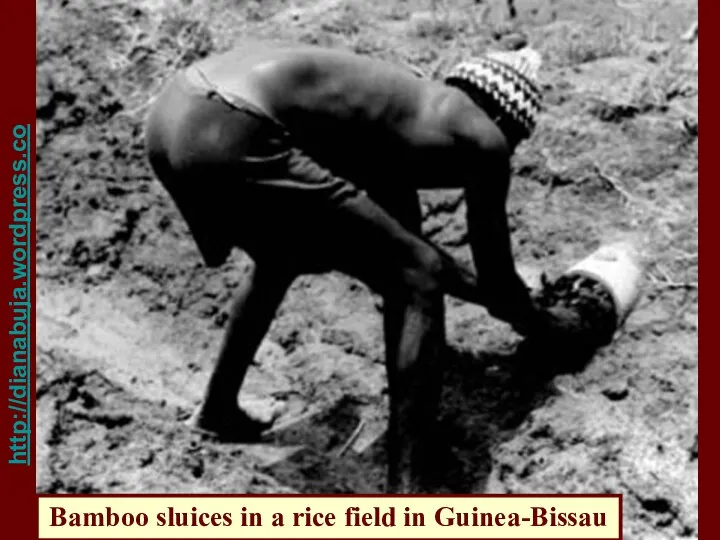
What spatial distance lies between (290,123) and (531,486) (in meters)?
1.18

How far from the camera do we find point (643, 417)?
363cm

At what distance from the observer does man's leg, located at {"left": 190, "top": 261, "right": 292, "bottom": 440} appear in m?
3.68

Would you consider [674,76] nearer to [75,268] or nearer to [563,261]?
[563,261]

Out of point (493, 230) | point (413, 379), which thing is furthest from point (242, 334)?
point (493, 230)

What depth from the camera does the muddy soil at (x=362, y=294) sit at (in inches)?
141

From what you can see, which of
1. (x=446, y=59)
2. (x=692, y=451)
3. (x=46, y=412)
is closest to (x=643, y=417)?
(x=692, y=451)

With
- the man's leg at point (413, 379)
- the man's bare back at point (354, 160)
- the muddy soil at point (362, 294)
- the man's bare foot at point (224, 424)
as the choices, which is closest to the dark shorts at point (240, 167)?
the man's bare back at point (354, 160)

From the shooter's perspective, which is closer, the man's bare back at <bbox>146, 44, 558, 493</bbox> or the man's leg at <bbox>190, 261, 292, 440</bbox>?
the man's bare back at <bbox>146, 44, 558, 493</bbox>

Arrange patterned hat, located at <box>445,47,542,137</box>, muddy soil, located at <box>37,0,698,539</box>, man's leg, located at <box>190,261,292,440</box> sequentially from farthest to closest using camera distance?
man's leg, located at <box>190,261,292,440</box>, muddy soil, located at <box>37,0,698,539</box>, patterned hat, located at <box>445,47,542,137</box>

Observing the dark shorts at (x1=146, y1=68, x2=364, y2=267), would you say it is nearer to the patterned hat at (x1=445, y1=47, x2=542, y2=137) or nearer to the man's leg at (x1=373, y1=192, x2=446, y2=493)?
the man's leg at (x1=373, y1=192, x2=446, y2=493)
